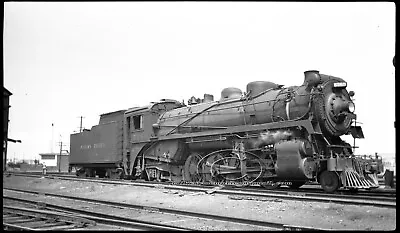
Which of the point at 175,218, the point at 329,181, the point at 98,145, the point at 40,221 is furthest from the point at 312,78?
the point at 98,145

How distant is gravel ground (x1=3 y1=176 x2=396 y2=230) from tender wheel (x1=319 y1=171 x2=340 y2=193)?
7.90 ft

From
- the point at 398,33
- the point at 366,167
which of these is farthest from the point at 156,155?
the point at 398,33

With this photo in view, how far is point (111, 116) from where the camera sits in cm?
2169

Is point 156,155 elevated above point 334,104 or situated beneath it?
situated beneath

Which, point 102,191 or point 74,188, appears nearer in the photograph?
point 102,191

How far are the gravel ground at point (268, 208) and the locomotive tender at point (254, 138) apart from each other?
2.33 meters

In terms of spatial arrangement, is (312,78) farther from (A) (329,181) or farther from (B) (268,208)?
(B) (268,208)

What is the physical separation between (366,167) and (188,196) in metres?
5.52

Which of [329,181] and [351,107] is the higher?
[351,107]

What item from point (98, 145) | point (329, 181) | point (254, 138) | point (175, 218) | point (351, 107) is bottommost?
point (175, 218)

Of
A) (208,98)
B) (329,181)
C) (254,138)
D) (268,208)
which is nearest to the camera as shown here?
(268,208)

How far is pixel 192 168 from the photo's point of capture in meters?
16.2

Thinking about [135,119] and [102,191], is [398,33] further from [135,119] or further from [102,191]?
[135,119]

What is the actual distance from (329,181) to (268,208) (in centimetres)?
319
